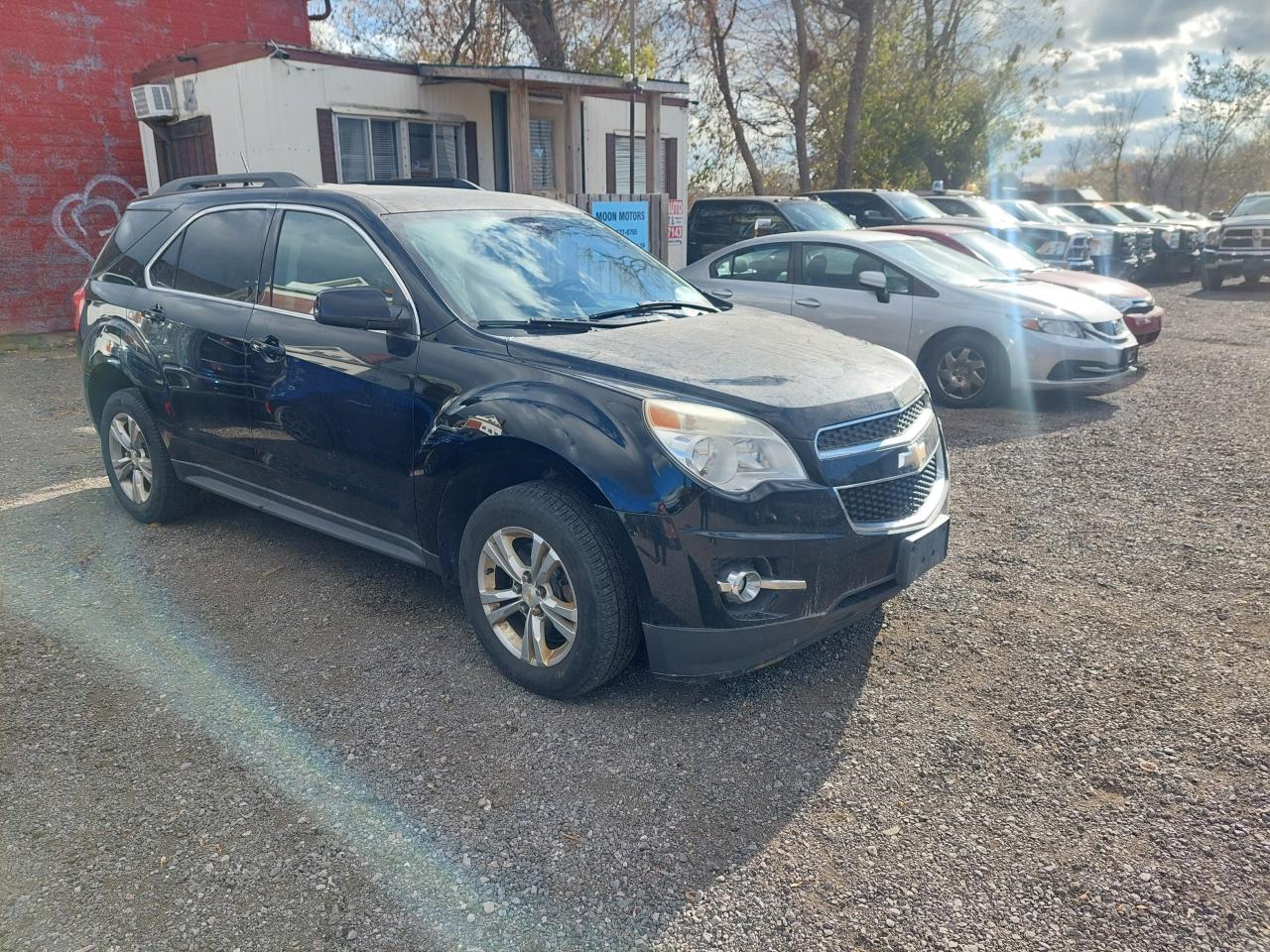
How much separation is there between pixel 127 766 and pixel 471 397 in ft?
5.47

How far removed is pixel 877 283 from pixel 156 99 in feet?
31.0

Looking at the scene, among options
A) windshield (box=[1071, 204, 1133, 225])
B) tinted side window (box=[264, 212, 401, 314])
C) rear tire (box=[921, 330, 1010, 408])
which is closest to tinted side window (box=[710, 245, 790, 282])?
rear tire (box=[921, 330, 1010, 408])

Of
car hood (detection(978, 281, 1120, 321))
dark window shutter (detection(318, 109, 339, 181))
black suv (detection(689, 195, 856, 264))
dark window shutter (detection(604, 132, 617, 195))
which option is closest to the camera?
car hood (detection(978, 281, 1120, 321))

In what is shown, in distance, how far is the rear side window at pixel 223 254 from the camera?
4.52m

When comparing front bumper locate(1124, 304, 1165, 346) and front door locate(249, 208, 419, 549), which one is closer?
front door locate(249, 208, 419, 549)

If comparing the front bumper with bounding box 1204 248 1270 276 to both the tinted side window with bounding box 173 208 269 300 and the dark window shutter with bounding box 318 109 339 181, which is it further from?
the tinted side window with bounding box 173 208 269 300

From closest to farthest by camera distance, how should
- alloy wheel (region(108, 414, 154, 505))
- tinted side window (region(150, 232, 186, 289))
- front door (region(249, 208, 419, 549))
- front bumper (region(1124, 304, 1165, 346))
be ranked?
front door (region(249, 208, 419, 549)) → tinted side window (region(150, 232, 186, 289)) → alloy wheel (region(108, 414, 154, 505)) → front bumper (region(1124, 304, 1165, 346))

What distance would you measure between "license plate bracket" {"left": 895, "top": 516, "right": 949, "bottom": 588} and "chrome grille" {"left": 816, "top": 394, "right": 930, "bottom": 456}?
372mm

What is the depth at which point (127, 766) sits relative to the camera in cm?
310

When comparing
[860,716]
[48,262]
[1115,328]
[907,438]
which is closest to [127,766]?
[860,716]

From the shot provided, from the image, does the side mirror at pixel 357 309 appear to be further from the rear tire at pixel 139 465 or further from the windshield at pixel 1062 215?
the windshield at pixel 1062 215

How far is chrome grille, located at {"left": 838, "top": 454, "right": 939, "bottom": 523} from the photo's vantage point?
3254 mm

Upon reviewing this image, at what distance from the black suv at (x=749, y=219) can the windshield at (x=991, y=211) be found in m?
3.57

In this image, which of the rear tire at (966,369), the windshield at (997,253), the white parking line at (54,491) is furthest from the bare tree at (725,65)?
the white parking line at (54,491)
